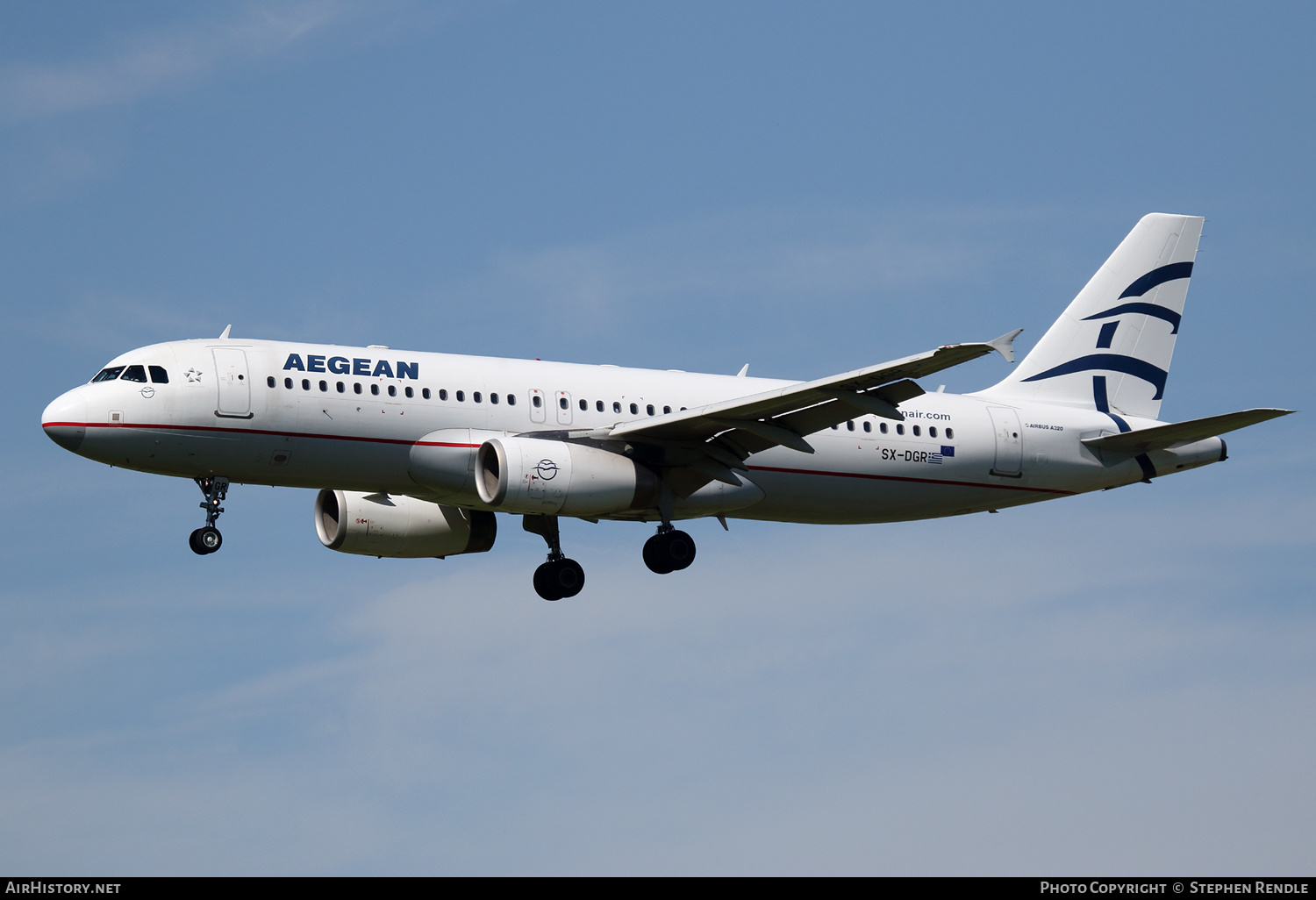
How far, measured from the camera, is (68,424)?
35219mm

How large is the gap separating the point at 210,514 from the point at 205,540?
0.57m

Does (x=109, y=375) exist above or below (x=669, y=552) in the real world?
above

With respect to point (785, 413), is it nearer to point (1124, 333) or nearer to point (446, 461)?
point (446, 461)

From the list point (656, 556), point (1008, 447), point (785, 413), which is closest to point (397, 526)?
point (656, 556)

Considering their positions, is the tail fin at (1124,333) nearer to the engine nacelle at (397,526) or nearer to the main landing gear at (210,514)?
the engine nacelle at (397,526)

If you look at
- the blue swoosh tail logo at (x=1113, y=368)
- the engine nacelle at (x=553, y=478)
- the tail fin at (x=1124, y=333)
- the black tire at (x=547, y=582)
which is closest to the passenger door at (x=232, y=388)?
the engine nacelle at (x=553, y=478)

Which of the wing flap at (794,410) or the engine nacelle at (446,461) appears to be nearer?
the wing flap at (794,410)

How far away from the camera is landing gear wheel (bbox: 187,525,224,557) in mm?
36188

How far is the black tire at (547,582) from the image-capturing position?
136ft

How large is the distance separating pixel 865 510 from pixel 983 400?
466 centimetres

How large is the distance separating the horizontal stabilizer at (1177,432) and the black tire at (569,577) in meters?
13.2
